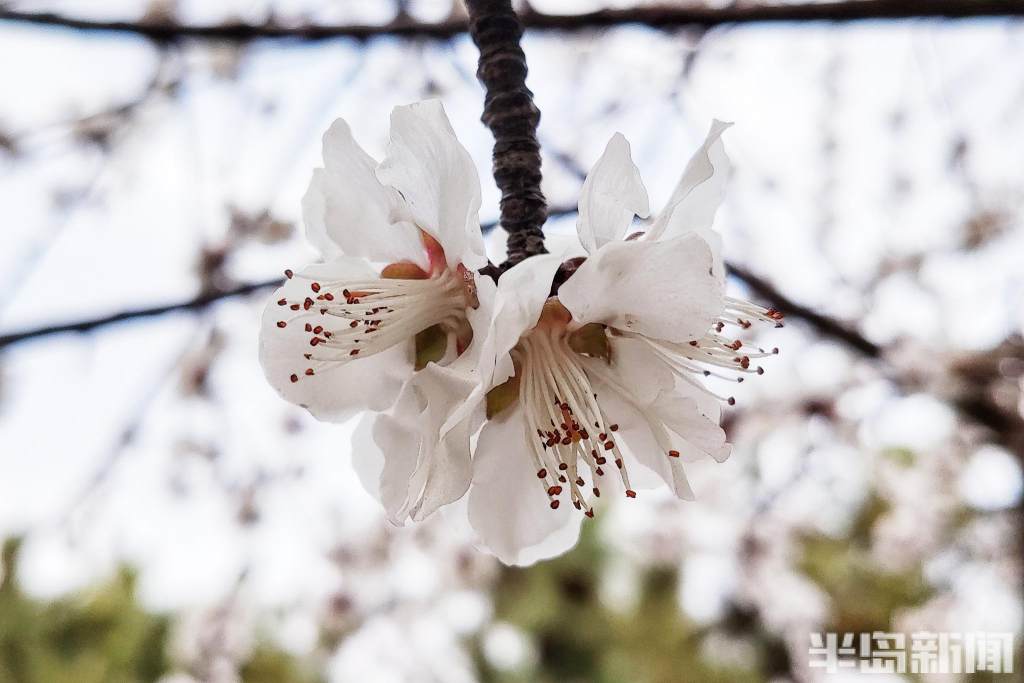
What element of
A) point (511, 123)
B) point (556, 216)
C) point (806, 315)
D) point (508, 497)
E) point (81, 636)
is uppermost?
point (806, 315)

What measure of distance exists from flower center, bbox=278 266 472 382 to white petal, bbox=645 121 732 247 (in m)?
0.17

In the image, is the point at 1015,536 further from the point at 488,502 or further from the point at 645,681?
the point at 645,681

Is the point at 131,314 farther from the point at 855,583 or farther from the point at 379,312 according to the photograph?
the point at 855,583

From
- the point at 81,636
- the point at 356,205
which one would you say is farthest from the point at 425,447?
the point at 81,636

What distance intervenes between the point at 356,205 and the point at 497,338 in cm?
20

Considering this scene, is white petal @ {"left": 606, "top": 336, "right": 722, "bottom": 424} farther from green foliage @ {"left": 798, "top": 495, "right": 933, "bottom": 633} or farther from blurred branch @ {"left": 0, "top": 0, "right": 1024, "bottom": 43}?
green foliage @ {"left": 798, "top": 495, "right": 933, "bottom": 633}

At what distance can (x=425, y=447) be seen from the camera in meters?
0.56

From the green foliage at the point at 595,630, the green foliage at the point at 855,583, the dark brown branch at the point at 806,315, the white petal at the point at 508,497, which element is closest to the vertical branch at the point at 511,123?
the white petal at the point at 508,497

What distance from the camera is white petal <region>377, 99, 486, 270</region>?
555mm

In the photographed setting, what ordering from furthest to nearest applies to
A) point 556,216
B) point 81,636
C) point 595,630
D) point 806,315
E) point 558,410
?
point 595,630 < point 81,636 < point 806,315 < point 556,216 < point 558,410

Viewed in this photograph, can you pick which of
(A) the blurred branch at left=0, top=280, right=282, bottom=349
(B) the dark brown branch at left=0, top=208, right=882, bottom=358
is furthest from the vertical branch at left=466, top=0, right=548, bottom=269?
(A) the blurred branch at left=0, top=280, right=282, bottom=349

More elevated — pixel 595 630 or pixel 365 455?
pixel 595 630

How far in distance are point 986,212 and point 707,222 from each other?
259cm

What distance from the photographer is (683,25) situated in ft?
3.68
